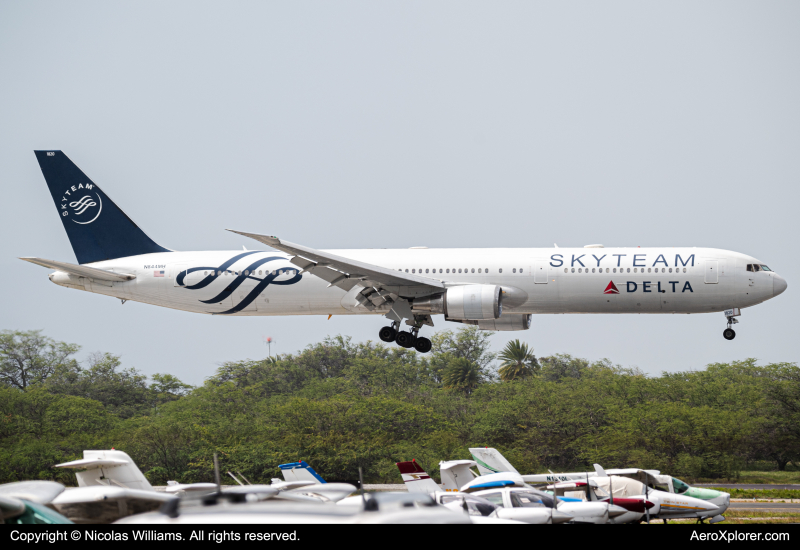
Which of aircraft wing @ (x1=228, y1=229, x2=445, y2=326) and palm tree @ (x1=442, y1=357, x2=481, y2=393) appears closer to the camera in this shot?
aircraft wing @ (x1=228, y1=229, x2=445, y2=326)

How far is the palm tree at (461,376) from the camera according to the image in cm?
7444

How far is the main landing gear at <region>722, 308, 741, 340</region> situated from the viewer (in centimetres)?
3002

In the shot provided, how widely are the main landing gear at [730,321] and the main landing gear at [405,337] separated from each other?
38.9ft

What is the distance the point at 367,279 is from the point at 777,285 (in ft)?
52.0

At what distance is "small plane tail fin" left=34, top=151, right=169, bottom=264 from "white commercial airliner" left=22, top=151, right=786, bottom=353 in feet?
0.27

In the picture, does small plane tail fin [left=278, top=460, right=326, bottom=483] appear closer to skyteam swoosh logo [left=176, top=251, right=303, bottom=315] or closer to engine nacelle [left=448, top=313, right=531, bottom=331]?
skyteam swoosh logo [left=176, top=251, right=303, bottom=315]

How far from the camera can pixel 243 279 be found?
32750mm

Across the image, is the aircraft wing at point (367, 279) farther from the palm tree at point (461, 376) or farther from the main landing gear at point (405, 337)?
the palm tree at point (461, 376)

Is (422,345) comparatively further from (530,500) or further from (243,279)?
(530,500)

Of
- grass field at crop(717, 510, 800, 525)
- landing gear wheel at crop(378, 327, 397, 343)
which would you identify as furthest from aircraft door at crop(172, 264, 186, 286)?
grass field at crop(717, 510, 800, 525)

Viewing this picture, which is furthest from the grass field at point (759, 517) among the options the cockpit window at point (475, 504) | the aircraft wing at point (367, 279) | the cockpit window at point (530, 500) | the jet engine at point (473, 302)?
the aircraft wing at point (367, 279)

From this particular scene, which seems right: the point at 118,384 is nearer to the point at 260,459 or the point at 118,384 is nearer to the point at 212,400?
the point at 212,400

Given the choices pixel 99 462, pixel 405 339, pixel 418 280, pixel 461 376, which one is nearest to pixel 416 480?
pixel 418 280
